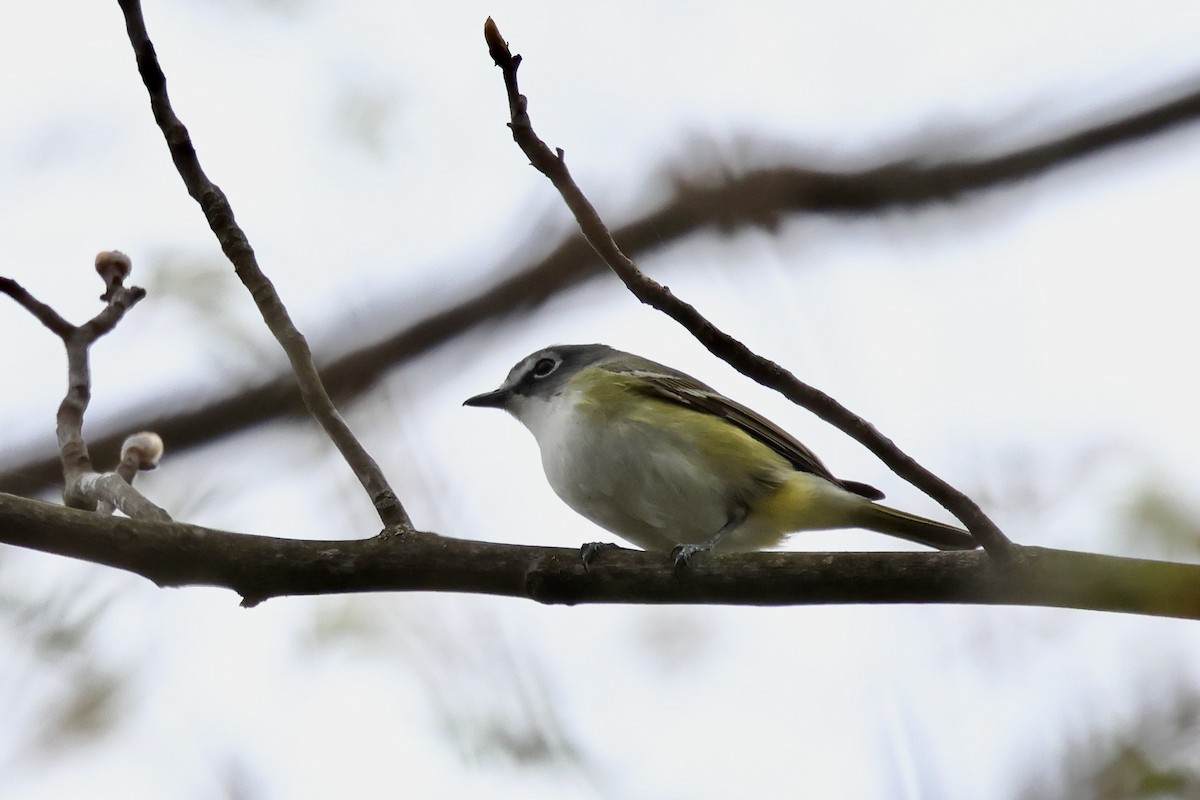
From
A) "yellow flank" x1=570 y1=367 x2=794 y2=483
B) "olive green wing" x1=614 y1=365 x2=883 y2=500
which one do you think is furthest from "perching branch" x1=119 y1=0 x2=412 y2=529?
"olive green wing" x1=614 y1=365 x2=883 y2=500

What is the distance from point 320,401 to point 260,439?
1038 millimetres

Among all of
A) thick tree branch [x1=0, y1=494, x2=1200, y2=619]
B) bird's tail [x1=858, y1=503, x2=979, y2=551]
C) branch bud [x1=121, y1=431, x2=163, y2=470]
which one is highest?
branch bud [x1=121, y1=431, x2=163, y2=470]

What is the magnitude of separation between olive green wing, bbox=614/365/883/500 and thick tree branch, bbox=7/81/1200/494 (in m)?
0.65

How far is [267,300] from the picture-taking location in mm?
3477

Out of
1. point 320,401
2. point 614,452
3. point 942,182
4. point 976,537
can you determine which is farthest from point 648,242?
point 976,537

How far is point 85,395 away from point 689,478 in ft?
6.80

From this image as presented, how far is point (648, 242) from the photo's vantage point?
4.46m

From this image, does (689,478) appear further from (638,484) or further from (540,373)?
(540,373)

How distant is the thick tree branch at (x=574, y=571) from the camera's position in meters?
2.85

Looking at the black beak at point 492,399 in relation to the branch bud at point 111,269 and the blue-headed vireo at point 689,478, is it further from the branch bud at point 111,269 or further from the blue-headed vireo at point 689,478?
the branch bud at point 111,269

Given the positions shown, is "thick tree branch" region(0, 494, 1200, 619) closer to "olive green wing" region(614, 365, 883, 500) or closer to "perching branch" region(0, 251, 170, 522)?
"perching branch" region(0, 251, 170, 522)

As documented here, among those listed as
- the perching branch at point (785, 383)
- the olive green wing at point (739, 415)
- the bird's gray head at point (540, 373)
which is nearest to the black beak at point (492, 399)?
the bird's gray head at point (540, 373)

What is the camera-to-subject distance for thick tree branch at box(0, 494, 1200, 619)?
2.85m

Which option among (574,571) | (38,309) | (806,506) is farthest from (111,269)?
(806,506)
